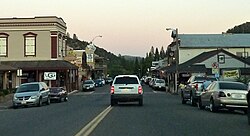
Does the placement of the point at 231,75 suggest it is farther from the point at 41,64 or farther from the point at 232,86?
the point at 41,64

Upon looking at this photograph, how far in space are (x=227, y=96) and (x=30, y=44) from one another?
4243 cm

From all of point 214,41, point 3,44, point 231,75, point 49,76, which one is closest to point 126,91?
point 231,75

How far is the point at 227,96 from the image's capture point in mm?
23531

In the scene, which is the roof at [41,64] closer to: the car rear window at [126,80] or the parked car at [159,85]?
the parked car at [159,85]

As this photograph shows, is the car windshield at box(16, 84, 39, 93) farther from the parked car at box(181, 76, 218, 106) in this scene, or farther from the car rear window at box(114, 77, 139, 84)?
the parked car at box(181, 76, 218, 106)

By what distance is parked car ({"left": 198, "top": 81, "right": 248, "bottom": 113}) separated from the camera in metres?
23.4

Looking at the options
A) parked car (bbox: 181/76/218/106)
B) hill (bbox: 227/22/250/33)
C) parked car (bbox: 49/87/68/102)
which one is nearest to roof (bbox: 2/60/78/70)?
parked car (bbox: 49/87/68/102)

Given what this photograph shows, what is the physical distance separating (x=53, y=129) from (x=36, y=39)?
1842 inches

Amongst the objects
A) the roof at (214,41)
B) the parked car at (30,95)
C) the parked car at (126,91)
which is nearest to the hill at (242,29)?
the roof at (214,41)

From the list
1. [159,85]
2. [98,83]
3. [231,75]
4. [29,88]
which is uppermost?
[231,75]

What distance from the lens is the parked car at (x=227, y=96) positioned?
23375 millimetres

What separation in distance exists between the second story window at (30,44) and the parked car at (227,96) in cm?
4033

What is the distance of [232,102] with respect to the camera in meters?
23.4

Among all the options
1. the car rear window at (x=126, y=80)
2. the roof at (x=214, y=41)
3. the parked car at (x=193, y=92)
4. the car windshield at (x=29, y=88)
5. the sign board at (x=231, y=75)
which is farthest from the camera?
the roof at (x=214, y=41)
